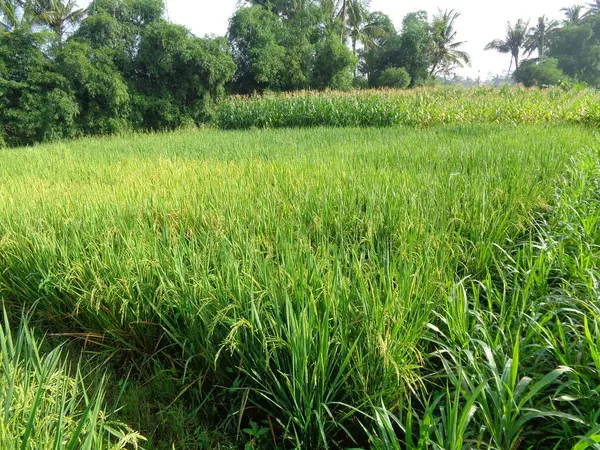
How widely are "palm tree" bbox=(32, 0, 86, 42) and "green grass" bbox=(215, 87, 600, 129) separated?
12.6 meters

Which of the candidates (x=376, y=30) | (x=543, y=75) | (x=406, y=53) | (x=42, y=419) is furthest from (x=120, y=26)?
(x=543, y=75)

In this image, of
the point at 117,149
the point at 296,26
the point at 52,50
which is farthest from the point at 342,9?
the point at 117,149

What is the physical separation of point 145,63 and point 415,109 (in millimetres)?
10990

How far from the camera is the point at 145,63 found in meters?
15.4

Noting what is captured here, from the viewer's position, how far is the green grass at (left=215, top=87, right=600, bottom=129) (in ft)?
32.1

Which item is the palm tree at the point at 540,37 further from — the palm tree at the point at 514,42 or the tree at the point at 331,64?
the tree at the point at 331,64

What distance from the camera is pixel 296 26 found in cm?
2144

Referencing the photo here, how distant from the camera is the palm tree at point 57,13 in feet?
64.4

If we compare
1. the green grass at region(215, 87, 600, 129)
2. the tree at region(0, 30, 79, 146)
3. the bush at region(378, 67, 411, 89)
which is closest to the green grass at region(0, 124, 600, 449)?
the green grass at region(215, 87, 600, 129)

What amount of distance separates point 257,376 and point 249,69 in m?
20.0

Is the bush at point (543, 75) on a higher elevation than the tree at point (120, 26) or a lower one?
lower

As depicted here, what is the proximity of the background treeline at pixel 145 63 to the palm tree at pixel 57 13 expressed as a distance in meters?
0.05

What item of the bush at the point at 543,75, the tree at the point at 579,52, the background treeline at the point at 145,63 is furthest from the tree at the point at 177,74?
the tree at the point at 579,52

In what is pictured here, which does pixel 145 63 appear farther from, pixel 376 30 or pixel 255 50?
pixel 376 30
